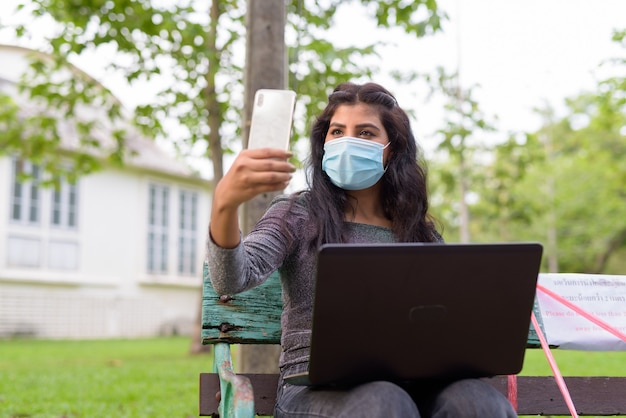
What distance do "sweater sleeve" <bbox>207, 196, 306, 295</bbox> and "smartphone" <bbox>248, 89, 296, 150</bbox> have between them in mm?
344

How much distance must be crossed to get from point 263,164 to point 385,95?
3.59ft

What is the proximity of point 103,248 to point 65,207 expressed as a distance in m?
1.90

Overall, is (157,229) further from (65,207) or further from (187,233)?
(65,207)

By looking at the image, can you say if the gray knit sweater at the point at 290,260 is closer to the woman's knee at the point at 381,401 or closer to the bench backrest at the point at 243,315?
the bench backrest at the point at 243,315

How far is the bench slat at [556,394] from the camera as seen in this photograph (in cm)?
267

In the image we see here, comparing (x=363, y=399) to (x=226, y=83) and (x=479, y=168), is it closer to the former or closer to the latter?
(x=226, y=83)

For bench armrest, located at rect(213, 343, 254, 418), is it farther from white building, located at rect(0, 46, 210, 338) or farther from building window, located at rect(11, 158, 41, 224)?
building window, located at rect(11, 158, 41, 224)

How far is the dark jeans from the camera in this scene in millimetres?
1993

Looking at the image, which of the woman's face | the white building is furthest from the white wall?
the woman's face

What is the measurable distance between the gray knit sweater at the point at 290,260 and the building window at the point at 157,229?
23.3 meters

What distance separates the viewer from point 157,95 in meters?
9.16

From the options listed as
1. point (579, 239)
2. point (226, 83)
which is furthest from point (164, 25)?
point (579, 239)

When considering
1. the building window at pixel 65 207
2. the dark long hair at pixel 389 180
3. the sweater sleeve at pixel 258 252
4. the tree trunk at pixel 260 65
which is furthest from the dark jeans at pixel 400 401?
the building window at pixel 65 207

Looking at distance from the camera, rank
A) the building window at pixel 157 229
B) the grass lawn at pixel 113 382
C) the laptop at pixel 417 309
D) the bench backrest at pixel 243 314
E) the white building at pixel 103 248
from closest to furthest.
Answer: the laptop at pixel 417 309 < the bench backrest at pixel 243 314 < the grass lawn at pixel 113 382 < the white building at pixel 103 248 < the building window at pixel 157 229
